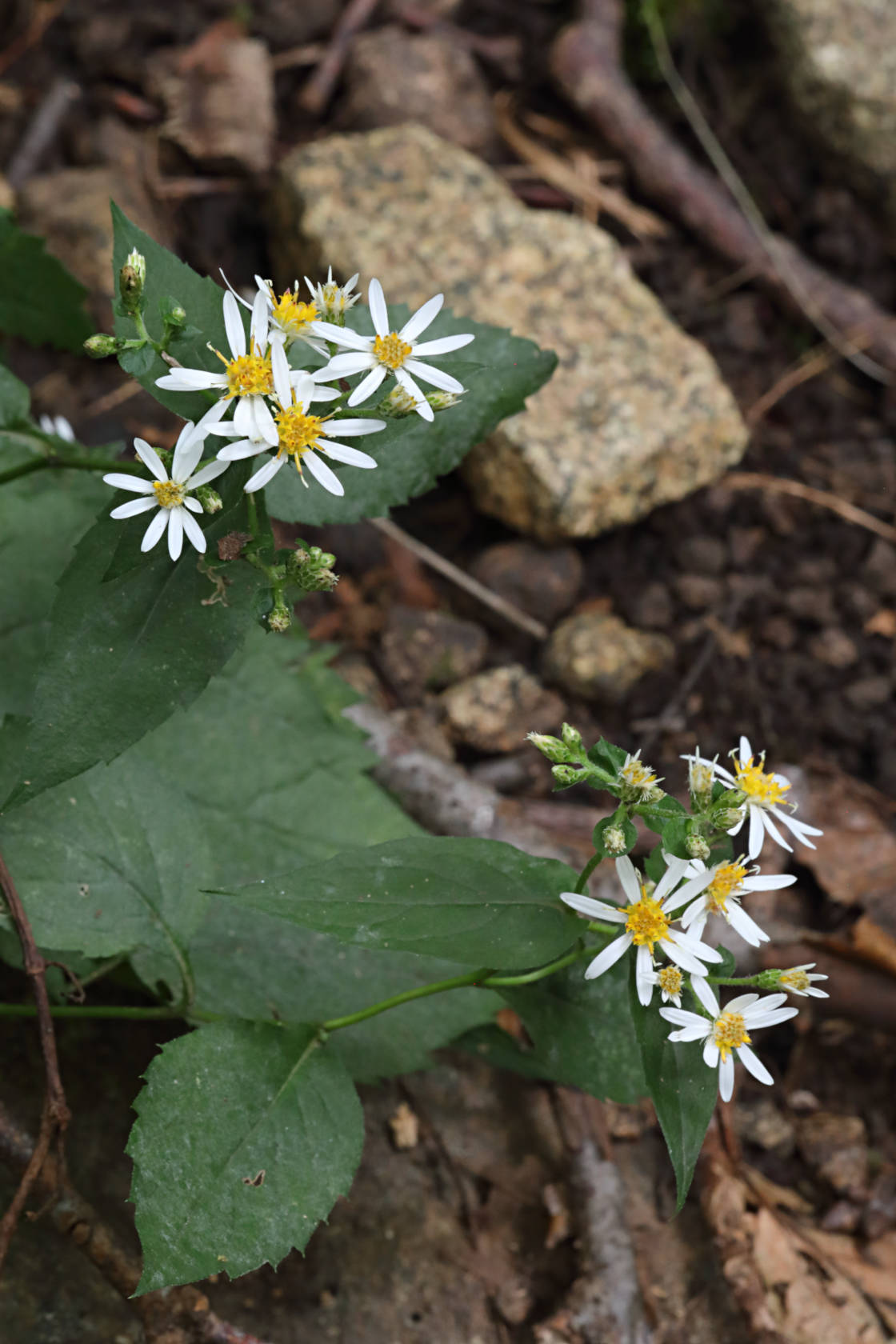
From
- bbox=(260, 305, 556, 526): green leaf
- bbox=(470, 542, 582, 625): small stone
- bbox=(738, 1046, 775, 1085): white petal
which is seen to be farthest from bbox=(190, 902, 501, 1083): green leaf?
bbox=(470, 542, 582, 625): small stone

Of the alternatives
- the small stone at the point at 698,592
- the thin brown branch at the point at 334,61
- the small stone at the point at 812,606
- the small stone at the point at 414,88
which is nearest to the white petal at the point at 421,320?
the small stone at the point at 698,592

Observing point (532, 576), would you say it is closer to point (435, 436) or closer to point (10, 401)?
point (435, 436)

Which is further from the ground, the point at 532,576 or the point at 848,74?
the point at 848,74

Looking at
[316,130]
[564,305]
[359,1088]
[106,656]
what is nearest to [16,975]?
[359,1088]

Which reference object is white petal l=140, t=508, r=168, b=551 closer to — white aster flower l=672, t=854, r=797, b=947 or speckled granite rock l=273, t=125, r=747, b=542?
white aster flower l=672, t=854, r=797, b=947

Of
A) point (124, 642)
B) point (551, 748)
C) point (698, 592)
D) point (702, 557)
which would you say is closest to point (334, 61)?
point (702, 557)

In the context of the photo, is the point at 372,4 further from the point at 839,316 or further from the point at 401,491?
the point at 401,491
